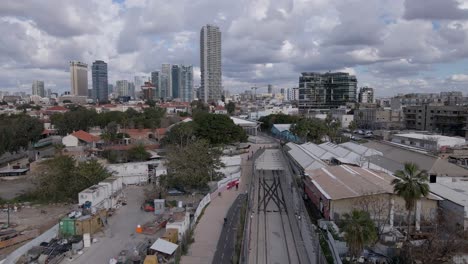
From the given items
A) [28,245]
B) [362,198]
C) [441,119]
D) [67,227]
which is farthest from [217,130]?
[441,119]

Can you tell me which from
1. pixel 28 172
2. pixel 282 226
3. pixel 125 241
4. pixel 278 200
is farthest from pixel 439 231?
pixel 28 172

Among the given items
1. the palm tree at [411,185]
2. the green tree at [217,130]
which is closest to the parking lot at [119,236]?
the palm tree at [411,185]

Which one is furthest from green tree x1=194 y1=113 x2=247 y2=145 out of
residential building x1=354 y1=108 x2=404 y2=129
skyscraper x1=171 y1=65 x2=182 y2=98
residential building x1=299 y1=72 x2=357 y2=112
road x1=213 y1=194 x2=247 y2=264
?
skyscraper x1=171 y1=65 x2=182 y2=98

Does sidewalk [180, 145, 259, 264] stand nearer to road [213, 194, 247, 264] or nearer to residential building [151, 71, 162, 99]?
road [213, 194, 247, 264]

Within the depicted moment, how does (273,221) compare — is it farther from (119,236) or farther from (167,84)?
(167,84)

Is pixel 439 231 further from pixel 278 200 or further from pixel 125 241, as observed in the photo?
pixel 125 241

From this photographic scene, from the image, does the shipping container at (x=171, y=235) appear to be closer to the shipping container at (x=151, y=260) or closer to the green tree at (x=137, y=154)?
the shipping container at (x=151, y=260)
